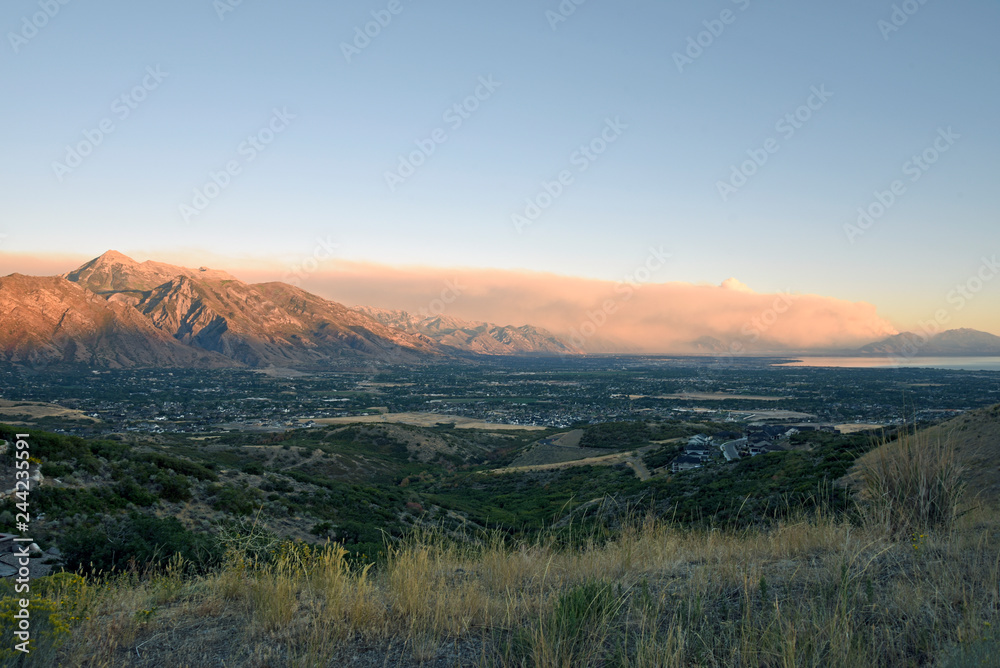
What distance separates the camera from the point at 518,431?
315ft

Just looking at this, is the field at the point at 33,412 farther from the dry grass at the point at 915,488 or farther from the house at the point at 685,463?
the dry grass at the point at 915,488

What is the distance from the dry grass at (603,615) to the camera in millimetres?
3301

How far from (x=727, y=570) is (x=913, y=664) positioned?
1.81 metres

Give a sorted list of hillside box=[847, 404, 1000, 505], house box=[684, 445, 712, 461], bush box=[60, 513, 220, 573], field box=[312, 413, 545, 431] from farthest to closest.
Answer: field box=[312, 413, 545, 431], house box=[684, 445, 712, 461], hillside box=[847, 404, 1000, 505], bush box=[60, 513, 220, 573]

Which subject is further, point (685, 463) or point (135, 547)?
point (685, 463)

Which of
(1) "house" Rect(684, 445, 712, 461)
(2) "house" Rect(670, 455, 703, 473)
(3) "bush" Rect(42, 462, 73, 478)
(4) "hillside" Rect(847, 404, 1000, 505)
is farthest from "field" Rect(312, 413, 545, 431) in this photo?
(3) "bush" Rect(42, 462, 73, 478)

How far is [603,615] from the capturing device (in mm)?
3734

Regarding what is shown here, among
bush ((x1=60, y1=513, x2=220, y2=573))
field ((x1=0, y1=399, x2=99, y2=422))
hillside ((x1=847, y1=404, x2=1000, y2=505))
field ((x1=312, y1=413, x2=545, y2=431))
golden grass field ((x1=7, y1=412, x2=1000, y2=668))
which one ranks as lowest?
field ((x1=312, y1=413, x2=545, y2=431))

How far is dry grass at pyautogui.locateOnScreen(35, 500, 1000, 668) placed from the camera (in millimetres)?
3301

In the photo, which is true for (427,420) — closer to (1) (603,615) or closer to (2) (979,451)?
(2) (979,451)

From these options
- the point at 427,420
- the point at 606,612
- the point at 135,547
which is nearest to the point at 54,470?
the point at 135,547

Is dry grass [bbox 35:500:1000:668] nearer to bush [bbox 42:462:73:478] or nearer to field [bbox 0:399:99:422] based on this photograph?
bush [bbox 42:462:73:478]

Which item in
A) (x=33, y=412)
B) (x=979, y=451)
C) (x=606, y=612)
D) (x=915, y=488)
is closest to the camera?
(x=606, y=612)

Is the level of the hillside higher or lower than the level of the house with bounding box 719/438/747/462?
higher
